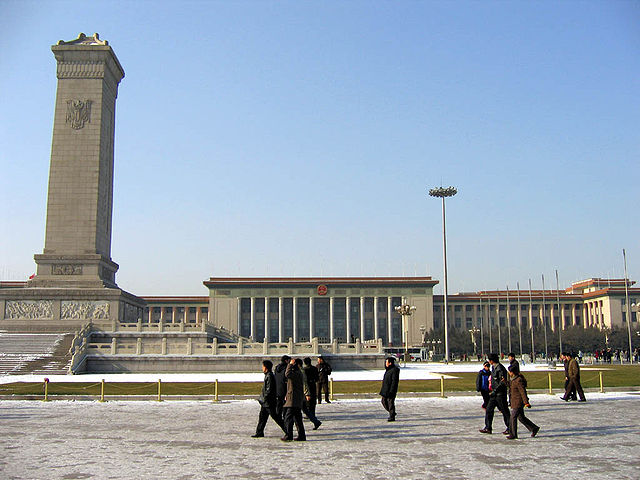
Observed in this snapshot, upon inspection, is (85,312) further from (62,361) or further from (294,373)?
(294,373)

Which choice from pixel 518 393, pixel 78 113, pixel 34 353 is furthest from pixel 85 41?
pixel 518 393

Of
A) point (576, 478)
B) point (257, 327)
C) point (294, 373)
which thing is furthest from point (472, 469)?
point (257, 327)

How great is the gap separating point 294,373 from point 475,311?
107271 mm

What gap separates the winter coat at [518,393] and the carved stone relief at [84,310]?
136 ft

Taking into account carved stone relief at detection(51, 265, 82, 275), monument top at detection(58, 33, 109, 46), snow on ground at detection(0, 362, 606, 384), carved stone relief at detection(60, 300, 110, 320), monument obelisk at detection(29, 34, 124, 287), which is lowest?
snow on ground at detection(0, 362, 606, 384)

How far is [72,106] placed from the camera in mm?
52844

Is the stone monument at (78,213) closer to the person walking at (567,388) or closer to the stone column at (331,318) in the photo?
the person walking at (567,388)

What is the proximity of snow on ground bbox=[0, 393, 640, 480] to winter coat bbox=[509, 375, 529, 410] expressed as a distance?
0.75 m

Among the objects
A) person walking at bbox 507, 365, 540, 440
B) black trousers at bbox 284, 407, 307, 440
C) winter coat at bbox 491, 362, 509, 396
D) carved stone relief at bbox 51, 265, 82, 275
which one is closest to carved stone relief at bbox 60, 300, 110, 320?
carved stone relief at bbox 51, 265, 82, 275

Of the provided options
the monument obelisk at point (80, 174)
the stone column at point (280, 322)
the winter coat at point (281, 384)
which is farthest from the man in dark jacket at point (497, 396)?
the stone column at point (280, 322)

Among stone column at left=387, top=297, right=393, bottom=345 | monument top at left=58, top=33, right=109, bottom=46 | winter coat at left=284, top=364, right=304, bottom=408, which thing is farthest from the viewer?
stone column at left=387, top=297, right=393, bottom=345

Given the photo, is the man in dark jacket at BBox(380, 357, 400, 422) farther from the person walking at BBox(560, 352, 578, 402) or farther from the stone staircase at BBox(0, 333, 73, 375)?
the stone staircase at BBox(0, 333, 73, 375)

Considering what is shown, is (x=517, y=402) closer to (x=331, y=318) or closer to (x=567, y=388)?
(x=567, y=388)

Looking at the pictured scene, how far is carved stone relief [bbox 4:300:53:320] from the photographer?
48.1m
